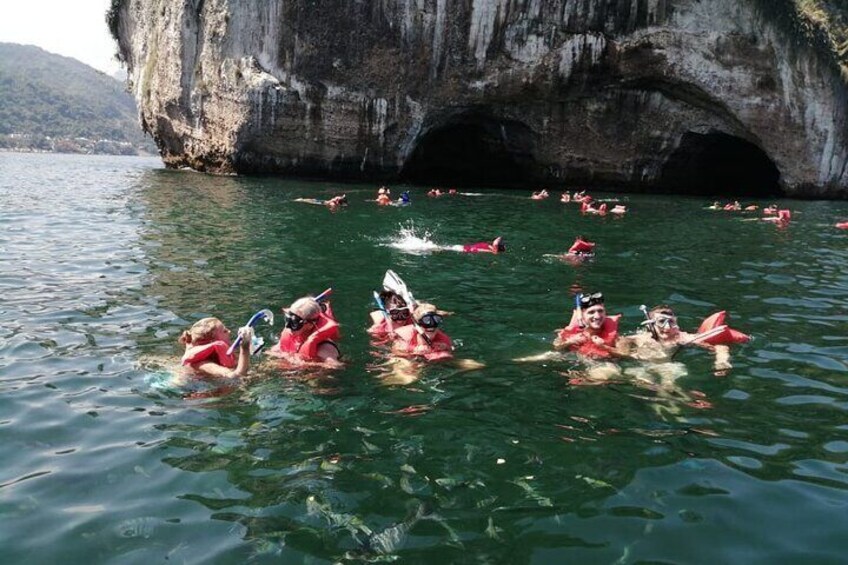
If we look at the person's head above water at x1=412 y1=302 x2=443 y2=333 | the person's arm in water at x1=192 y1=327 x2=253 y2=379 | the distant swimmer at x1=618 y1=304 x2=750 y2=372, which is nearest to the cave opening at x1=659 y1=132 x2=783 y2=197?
the distant swimmer at x1=618 y1=304 x2=750 y2=372

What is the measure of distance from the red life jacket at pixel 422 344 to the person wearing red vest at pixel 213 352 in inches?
78.7

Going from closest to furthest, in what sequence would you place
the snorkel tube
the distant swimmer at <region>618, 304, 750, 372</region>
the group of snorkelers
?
the snorkel tube
the group of snorkelers
the distant swimmer at <region>618, 304, 750, 372</region>

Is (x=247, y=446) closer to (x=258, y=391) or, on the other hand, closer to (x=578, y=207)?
(x=258, y=391)

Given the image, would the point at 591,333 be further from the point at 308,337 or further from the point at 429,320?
the point at 308,337

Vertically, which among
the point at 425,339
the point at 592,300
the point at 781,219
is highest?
the point at 781,219

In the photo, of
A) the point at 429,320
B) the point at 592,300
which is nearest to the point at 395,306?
the point at 429,320

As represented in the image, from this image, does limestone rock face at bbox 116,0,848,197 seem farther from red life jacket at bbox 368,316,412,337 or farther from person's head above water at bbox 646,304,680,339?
red life jacket at bbox 368,316,412,337

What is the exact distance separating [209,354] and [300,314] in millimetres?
1093

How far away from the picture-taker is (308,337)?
26.6ft

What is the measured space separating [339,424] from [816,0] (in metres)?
36.4

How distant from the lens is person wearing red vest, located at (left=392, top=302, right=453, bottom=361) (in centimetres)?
824

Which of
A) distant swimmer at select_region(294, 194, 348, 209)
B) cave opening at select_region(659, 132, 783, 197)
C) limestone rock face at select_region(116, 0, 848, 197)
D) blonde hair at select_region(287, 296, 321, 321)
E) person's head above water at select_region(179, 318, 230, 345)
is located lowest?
person's head above water at select_region(179, 318, 230, 345)

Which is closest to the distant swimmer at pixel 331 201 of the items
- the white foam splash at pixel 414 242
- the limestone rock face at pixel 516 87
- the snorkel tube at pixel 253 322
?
the white foam splash at pixel 414 242

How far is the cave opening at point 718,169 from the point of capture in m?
38.9
